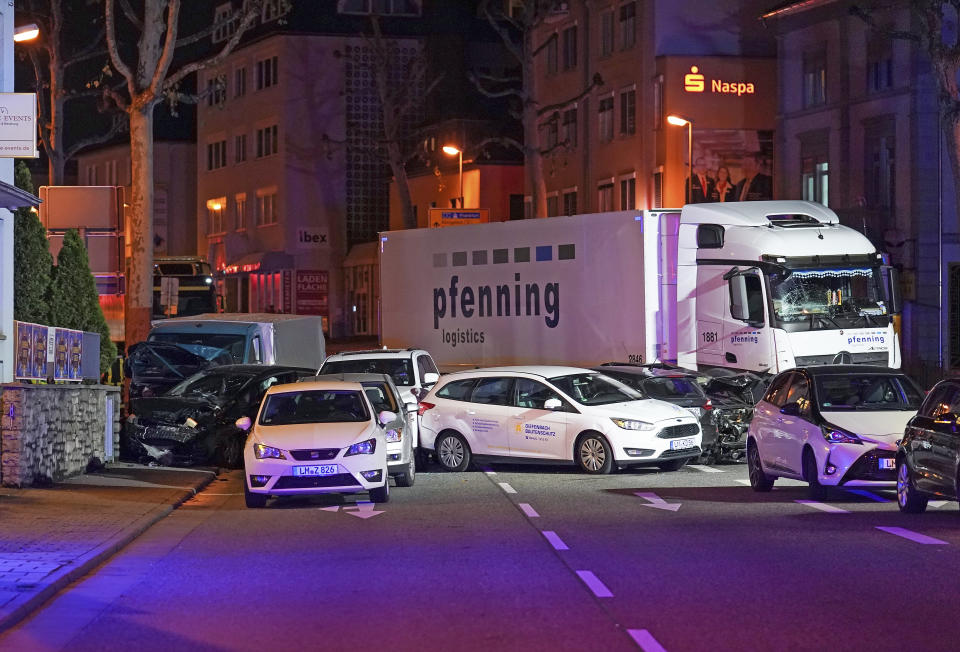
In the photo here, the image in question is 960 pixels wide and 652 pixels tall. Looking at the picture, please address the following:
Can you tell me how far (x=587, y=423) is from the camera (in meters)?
23.6

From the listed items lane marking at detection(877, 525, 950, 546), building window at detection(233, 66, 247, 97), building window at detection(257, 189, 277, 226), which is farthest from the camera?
building window at detection(233, 66, 247, 97)

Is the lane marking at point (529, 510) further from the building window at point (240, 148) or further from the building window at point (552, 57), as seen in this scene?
the building window at point (240, 148)

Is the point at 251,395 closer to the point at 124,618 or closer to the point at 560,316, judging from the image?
the point at 560,316

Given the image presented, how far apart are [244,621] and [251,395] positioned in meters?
16.5

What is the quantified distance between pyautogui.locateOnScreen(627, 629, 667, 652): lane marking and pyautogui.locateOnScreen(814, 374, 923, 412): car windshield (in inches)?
399

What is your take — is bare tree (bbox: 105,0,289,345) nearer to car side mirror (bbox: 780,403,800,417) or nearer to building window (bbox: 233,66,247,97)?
car side mirror (bbox: 780,403,800,417)

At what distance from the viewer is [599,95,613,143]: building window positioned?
192 ft

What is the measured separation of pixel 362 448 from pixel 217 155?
6836 centimetres

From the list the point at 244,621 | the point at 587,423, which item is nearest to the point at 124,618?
the point at 244,621

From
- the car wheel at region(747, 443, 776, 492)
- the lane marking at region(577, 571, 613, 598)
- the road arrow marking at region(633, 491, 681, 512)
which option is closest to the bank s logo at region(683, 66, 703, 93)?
the car wheel at region(747, 443, 776, 492)

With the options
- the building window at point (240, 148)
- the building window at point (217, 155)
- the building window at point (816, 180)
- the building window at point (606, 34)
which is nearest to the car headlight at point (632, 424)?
the building window at point (816, 180)

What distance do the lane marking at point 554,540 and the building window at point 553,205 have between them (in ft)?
156

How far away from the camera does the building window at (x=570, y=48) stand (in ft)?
200

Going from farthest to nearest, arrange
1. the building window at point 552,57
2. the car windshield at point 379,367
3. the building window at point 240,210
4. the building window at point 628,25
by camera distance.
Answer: the building window at point 240,210
the building window at point 552,57
the building window at point 628,25
the car windshield at point 379,367
